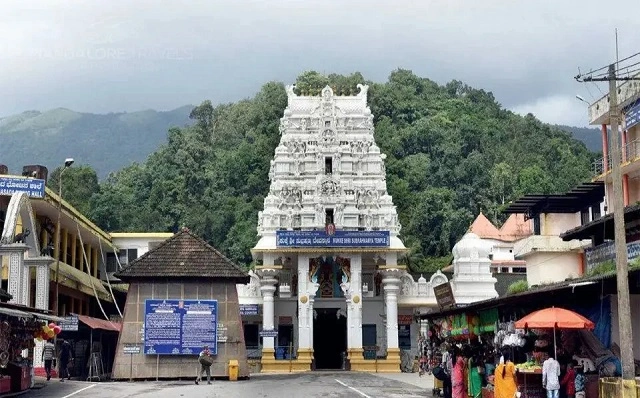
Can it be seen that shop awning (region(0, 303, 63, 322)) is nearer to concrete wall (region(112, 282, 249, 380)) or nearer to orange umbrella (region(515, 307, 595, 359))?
concrete wall (region(112, 282, 249, 380))

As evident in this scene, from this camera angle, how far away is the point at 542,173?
90562mm

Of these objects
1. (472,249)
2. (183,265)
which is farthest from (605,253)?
(472,249)

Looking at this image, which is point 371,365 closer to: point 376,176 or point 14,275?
point 376,176

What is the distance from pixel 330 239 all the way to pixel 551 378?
31.1 meters

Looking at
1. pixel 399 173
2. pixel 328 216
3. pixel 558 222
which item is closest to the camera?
pixel 558 222

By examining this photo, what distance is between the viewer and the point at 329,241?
51.3 m

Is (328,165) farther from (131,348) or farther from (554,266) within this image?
(131,348)

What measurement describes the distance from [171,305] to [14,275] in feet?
25.2

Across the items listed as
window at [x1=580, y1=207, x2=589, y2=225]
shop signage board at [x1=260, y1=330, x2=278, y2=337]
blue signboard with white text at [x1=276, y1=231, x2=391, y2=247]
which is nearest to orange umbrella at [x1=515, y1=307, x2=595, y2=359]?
window at [x1=580, y1=207, x2=589, y2=225]

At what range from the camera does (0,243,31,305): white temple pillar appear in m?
32.8

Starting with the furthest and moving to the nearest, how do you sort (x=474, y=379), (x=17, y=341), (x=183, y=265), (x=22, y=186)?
(x=183, y=265) → (x=22, y=186) → (x=17, y=341) → (x=474, y=379)

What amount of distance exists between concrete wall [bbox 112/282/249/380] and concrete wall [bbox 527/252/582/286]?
51.6 ft

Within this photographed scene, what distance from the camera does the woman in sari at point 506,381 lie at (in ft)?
72.2

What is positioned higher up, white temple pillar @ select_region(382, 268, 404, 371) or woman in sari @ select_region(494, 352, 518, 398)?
white temple pillar @ select_region(382, 268, 404, 371)
